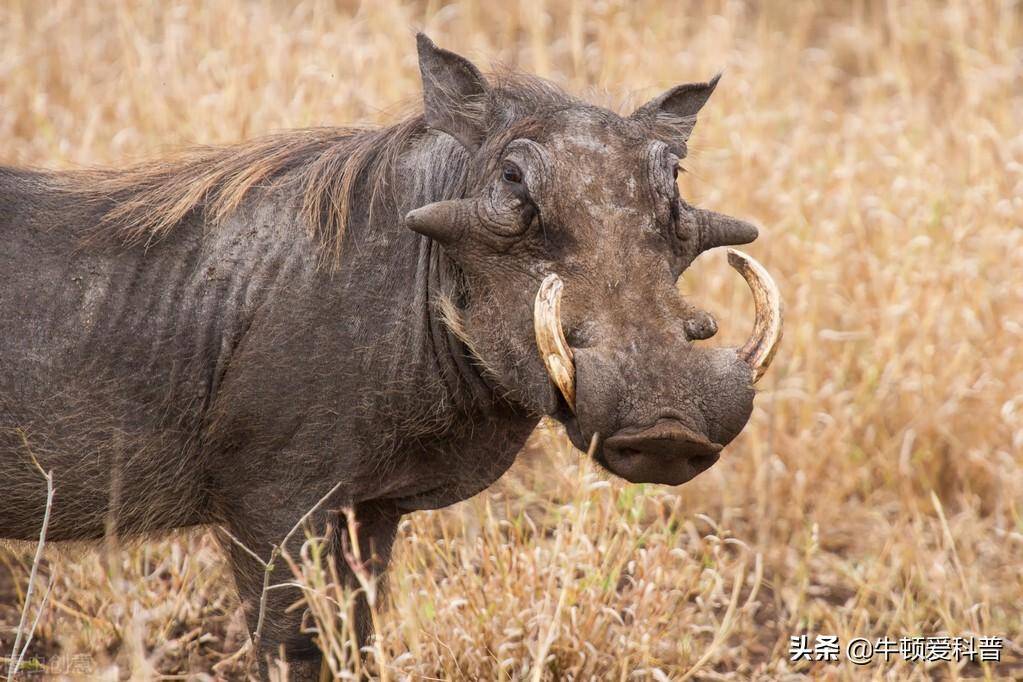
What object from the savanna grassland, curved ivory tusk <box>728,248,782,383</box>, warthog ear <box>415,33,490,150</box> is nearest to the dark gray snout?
curved ivory tusk <box>728,248,782,383</box>

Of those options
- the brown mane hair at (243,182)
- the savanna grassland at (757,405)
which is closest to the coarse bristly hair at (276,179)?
the brown mane hair at (243,182)

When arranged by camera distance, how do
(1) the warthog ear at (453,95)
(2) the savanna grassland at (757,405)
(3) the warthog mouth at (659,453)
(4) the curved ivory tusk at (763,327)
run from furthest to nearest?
(2) the savanna grassland at (757,405) → (1) the warthog ear at (453,95) → (4) the curved ivory tusk at (763,327) → (3) the warthog mouth at (659,453)

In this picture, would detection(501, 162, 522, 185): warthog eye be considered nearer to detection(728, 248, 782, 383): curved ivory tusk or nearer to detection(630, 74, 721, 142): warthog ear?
detection(630, 74, 721, 142): warthog ear

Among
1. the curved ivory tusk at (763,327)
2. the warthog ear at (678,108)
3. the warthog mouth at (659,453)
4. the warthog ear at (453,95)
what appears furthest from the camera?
the warthog ear at (678,108)

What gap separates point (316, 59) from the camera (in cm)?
556

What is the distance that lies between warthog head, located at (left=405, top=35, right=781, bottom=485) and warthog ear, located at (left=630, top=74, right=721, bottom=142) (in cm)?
3

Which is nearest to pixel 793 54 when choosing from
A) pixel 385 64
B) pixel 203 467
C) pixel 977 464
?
pixel 385 64

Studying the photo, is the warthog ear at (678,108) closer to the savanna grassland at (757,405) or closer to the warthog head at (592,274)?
the warthog head at (592,274)

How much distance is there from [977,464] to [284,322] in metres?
2.96

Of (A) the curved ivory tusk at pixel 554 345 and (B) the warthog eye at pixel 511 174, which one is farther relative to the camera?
(B) the warthog eye at pixel 511 174

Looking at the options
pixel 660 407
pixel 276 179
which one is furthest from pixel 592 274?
pixel 276 179

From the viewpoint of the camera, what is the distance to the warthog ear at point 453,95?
9.58 ft

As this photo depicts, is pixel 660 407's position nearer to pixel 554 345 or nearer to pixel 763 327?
pixel 554 345

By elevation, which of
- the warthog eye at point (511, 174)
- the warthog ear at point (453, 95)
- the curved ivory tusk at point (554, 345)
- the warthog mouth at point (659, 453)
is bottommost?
the warthog mouth at point (659, 453)
